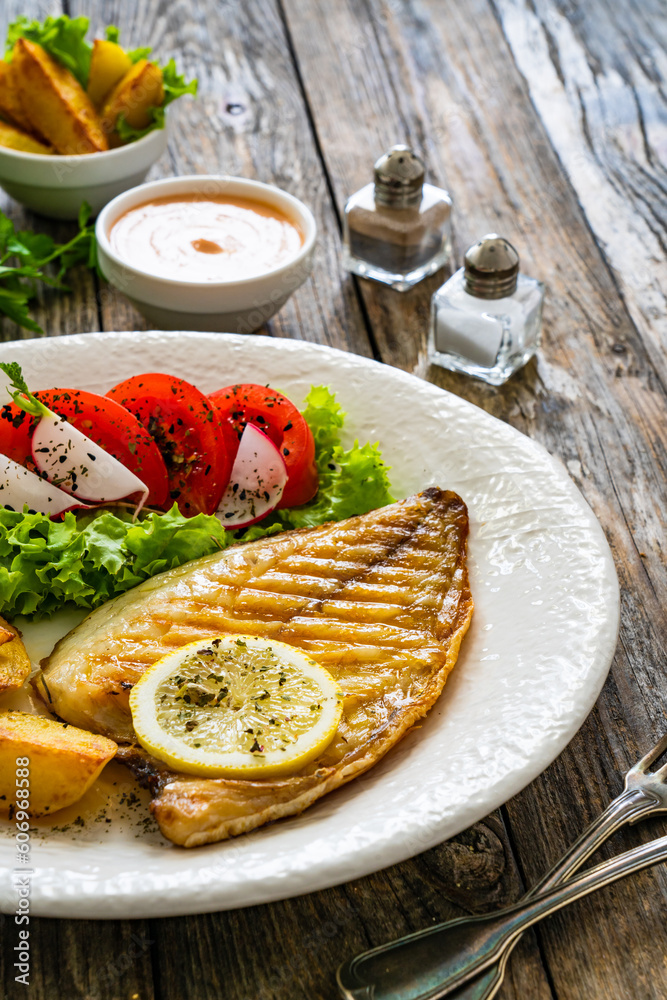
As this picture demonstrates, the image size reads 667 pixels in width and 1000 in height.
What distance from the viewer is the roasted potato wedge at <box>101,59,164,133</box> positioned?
13.6ft

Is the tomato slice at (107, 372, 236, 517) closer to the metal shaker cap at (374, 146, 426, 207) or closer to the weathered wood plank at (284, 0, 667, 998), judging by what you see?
the weathered wood plank at (284, 0, 667, 998)

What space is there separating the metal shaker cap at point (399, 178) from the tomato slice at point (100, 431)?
1804mm

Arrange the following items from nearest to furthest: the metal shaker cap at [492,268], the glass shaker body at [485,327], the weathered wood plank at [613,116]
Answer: the metal shaker cap at [492,268]
the glass shaker body at [485,327]
the weathered wood plank at [613,116]

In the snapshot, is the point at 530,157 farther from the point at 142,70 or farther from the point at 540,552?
the point at 540,552

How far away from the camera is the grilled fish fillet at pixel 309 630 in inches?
78.8

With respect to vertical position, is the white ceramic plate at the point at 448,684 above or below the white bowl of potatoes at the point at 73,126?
below

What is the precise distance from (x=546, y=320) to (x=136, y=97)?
80.0 inches

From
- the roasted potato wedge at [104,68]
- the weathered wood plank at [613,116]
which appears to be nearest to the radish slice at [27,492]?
the roasted potato wedge at [104,68]

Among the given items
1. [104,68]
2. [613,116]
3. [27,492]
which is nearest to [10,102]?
[104,68]

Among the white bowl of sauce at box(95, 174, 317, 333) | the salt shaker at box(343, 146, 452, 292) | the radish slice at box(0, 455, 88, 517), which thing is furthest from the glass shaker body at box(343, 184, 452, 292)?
the radish slice at box(0, 455, 88, 517)

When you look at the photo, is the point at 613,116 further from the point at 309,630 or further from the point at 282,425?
the point at 309,630

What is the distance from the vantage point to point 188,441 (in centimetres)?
283

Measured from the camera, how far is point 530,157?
5.11 metres

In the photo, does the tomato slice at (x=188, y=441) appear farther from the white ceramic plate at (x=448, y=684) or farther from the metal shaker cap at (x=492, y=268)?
the metal shaker cap at (x=492, y=268)
